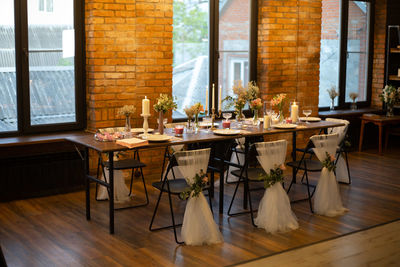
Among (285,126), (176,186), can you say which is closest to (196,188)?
(176,186)

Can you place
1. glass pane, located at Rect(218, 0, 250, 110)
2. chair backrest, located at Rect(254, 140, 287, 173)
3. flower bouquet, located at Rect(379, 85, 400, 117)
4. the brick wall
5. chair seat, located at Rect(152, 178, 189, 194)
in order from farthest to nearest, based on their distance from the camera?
the brick wall, flower bouquet, located at Rect(379, 85, 400, 117), glass pane, located at Rect(218, 0, 250, 110), chair backrest, located at Rect(254, 140, 287, 173), chair seat, located at Rect(152, 178, 189, 194)

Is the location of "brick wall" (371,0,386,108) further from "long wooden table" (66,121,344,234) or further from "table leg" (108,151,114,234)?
"table leg" (108,151,114,234)

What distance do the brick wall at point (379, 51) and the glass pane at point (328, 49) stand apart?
92 cm

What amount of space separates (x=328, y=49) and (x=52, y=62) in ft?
15.3

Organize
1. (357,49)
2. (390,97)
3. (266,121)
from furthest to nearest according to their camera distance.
Result: (357,49) → (390,97) → (266,121)

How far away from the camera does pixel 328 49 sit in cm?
907

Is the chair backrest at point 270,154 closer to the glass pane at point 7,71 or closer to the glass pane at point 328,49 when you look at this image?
the glass pane at point 7,71

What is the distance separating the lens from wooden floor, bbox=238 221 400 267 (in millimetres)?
4348

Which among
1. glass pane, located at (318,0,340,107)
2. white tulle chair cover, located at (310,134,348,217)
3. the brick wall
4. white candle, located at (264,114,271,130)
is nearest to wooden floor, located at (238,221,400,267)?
white tulle chair cover, located at (310,134,348,217)

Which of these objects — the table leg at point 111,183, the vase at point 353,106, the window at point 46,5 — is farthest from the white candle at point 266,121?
the vase at point 353,106

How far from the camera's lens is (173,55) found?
736 cm

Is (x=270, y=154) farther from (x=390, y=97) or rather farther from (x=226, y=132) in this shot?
(x=390, y=97)

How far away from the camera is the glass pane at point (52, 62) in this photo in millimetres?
6254

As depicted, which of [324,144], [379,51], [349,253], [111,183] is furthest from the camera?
[379,51]
